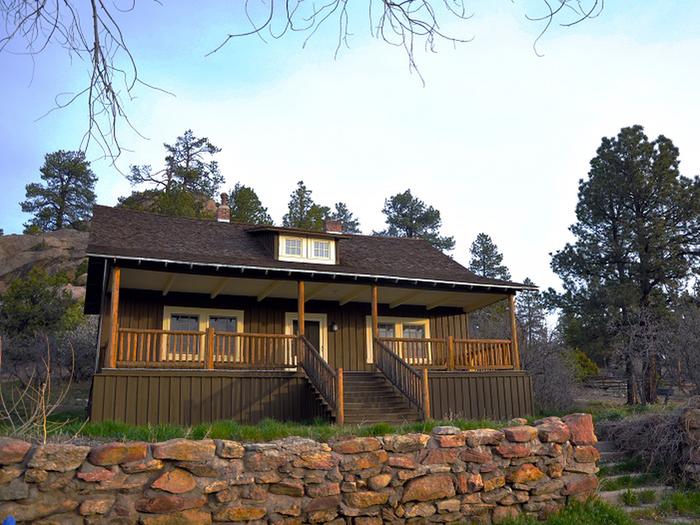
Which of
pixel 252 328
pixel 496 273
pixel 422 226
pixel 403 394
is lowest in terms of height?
pixel 403 394

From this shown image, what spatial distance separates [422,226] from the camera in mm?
46656

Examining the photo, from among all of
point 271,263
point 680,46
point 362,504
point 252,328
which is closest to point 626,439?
point 362,504

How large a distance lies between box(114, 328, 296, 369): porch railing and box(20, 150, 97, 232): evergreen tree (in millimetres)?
37435

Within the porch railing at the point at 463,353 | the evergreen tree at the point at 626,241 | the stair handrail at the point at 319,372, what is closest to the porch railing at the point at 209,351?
the stair handrail at the point at 319,372

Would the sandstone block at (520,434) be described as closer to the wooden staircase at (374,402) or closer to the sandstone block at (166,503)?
the sandstone block at (166,503)

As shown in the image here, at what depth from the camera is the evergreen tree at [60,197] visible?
47.1 meters

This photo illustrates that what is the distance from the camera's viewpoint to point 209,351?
1285 centimetres

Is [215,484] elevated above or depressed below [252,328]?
below

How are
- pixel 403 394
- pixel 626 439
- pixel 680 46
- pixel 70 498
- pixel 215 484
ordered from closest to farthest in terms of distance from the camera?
1. pixel 680 46
2. pixel 70 498
3. pixel 215 484
4. pixel 626 439
5. pixel 403 394

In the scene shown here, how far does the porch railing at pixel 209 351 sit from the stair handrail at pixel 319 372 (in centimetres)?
24

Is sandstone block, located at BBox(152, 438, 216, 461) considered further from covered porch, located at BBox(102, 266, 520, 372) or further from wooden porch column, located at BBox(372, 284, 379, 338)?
wooden porch column, located at BBox(372, 284, 379, 338)

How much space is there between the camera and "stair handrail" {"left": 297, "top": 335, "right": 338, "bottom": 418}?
12.2 m

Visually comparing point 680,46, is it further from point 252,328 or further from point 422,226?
point 422,226

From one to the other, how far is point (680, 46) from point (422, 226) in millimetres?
42009
